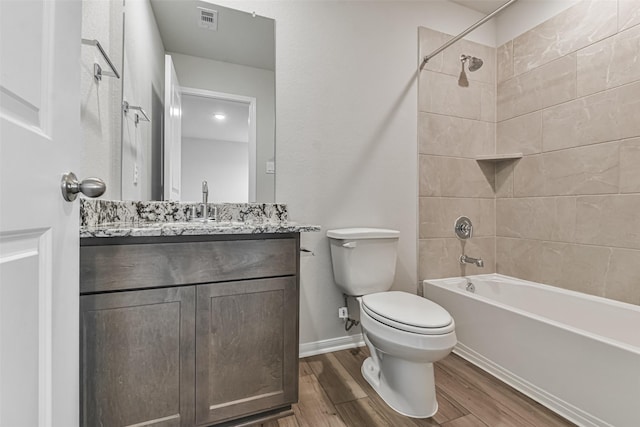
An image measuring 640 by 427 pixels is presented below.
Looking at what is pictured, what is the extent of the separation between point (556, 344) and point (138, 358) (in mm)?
1794

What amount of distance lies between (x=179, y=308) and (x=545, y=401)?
5.73 feet

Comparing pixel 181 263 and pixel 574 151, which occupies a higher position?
pixel 574 151

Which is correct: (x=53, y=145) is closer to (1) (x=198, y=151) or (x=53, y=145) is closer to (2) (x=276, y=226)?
(2) (x=276, y=226)

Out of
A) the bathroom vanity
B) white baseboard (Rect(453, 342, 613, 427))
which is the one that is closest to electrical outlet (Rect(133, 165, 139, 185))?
the bathroom vanity

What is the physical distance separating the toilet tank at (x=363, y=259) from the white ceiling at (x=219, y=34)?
116 centimetres

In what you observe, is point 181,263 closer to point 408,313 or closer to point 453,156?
point 408,313

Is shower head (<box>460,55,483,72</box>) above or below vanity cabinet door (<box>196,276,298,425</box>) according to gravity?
above

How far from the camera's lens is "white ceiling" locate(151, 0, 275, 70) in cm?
158

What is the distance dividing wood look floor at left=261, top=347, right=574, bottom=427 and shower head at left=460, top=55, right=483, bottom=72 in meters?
2.12

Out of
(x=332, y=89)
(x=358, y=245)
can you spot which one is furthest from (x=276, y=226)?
(x=332, y=89)

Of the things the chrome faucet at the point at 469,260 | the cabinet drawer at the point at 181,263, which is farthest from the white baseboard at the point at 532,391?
the cabinet drawer at the point at 181,263

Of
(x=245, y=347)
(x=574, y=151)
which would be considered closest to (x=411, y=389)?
(x=245, y=347)

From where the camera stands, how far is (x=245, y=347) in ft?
3.76

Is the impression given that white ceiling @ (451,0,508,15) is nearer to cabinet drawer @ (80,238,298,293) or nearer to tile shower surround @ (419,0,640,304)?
tile shower surround @ (419,0,640,304)
